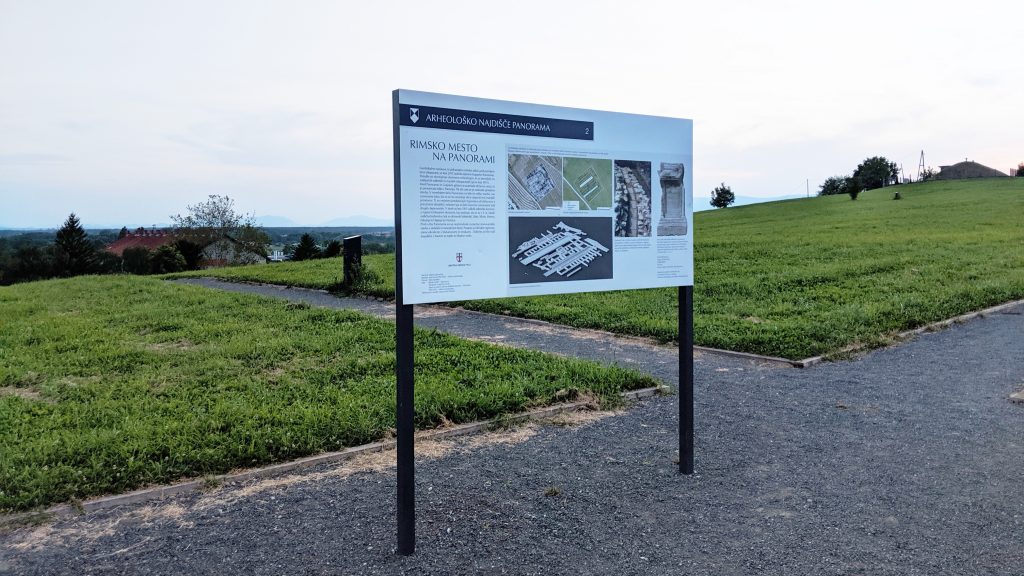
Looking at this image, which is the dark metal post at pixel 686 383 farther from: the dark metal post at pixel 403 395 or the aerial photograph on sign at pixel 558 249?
the dark metal post at pixel 403 395

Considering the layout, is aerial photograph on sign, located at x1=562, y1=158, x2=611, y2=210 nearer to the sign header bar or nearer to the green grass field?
the sign header bar

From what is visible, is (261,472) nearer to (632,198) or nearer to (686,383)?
(686,383)

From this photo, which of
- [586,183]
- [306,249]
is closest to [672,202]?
[586,183]

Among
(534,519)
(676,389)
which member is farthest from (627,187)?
(676,389)

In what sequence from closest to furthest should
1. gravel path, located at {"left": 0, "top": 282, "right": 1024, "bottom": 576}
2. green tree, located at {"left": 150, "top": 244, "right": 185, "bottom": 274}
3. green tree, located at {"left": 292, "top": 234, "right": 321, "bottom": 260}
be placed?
gravel path, located at {"left": 0, "top": 282, "right": 1024, "bottom": 576} → green tree, located at {"left": 150, "top": 244, "right": 185, "bottom": 274} → green tree, located at {"left": 292, "top": 234, "right": 321, "bottom": 260}

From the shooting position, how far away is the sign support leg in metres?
3.40

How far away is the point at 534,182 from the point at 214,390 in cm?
382

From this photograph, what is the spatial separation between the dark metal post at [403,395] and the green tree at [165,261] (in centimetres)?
4225

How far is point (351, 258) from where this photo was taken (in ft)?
50.1

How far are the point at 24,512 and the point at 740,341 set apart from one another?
673cm

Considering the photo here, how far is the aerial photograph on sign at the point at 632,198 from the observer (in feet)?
14.1

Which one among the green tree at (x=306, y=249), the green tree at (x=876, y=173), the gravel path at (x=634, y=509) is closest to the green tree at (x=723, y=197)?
the green tree at (x=876, y=173)

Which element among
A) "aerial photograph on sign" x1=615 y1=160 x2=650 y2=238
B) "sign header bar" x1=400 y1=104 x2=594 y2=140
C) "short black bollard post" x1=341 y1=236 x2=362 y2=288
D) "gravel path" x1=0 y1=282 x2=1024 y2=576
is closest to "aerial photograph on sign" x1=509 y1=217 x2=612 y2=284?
"aerial photograph on sign" x1=615 y1=160 x2=650 y2=238

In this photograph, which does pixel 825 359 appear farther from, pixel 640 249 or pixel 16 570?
pixel 16 570
